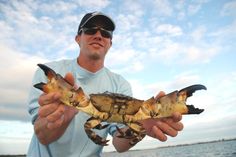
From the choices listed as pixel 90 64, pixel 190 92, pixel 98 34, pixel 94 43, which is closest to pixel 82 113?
pixel 90 64

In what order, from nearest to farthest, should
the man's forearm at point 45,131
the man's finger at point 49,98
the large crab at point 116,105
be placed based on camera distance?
the man's finger at point 49,98 → the large crab at point 116,105 → the man's forearm at point 45,131

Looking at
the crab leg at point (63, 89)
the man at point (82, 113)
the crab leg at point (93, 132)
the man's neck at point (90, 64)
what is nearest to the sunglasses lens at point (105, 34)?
the man at point (82, 113)

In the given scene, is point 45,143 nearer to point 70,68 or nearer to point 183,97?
point 70,68

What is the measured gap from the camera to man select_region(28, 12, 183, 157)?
442cm

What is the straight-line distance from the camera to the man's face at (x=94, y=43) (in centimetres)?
639

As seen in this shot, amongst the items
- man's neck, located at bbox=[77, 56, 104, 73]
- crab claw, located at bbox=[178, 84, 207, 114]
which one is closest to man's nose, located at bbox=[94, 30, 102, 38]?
man's neck, located at bbox=[77, 56, 104, 73]

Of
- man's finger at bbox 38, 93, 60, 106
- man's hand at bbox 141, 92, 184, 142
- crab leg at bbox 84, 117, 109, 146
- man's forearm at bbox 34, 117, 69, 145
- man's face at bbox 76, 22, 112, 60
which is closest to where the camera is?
man's finger at bbox 38, 93, 60, 106

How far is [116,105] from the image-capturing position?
430 centimetres

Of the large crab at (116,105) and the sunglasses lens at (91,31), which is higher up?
the sunglasses lens at (91,31)

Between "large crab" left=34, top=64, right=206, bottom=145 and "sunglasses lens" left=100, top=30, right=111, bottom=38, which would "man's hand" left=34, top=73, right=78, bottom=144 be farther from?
"sunglasses lens" left=100, top=30, right=111, bottom=38

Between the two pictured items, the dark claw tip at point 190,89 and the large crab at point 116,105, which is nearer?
the large crab at point 116,105

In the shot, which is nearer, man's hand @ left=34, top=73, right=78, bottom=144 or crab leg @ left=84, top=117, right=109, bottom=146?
man's hand @ left=34, top=73, right=78, bottom=144

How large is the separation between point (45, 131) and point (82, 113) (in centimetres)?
132

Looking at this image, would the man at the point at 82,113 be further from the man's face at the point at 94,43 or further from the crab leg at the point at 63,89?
the crab leg at the point at 63,89
